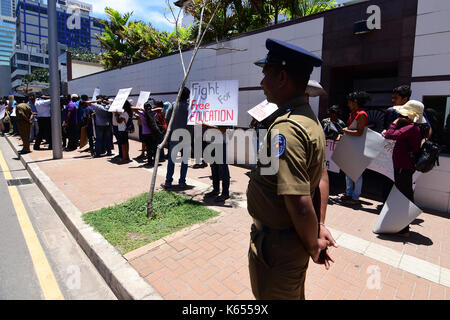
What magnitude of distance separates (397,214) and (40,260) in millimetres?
4525

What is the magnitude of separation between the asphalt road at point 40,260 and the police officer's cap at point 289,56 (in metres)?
2.62

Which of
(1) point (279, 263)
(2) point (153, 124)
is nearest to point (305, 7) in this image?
(2) point (153, 124)

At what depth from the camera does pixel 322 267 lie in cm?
309

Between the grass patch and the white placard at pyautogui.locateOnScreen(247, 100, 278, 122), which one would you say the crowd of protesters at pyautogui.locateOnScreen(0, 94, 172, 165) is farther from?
the grass patch

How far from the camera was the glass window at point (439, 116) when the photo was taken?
4.90 metres

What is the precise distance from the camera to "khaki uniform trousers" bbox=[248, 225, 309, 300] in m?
1.53

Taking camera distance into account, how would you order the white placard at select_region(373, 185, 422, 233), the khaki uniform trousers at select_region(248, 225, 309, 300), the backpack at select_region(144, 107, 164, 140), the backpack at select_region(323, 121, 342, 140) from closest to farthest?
the khaki uniform trousers at select_region(248, 225, 309, 300) < the white placard at select_region(373, 185, 422, 233) < the backpack at select_region(323, 121, 342, 140) < the backpack at select_region(144, 107, 164, 140)

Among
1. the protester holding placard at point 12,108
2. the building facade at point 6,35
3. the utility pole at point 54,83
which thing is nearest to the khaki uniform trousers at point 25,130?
the utility pole at point 54,83

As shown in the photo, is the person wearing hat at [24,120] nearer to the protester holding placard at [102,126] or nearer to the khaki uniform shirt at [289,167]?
the protester holding placard at [102,126]

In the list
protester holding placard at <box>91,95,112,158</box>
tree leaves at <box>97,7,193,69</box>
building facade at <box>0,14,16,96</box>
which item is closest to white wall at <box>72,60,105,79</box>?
tree leaves at <box>97,7,193,69</box>

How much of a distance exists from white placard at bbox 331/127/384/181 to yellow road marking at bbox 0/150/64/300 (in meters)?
4.50

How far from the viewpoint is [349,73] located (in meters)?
6.50

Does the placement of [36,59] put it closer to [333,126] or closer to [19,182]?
[19,182]
